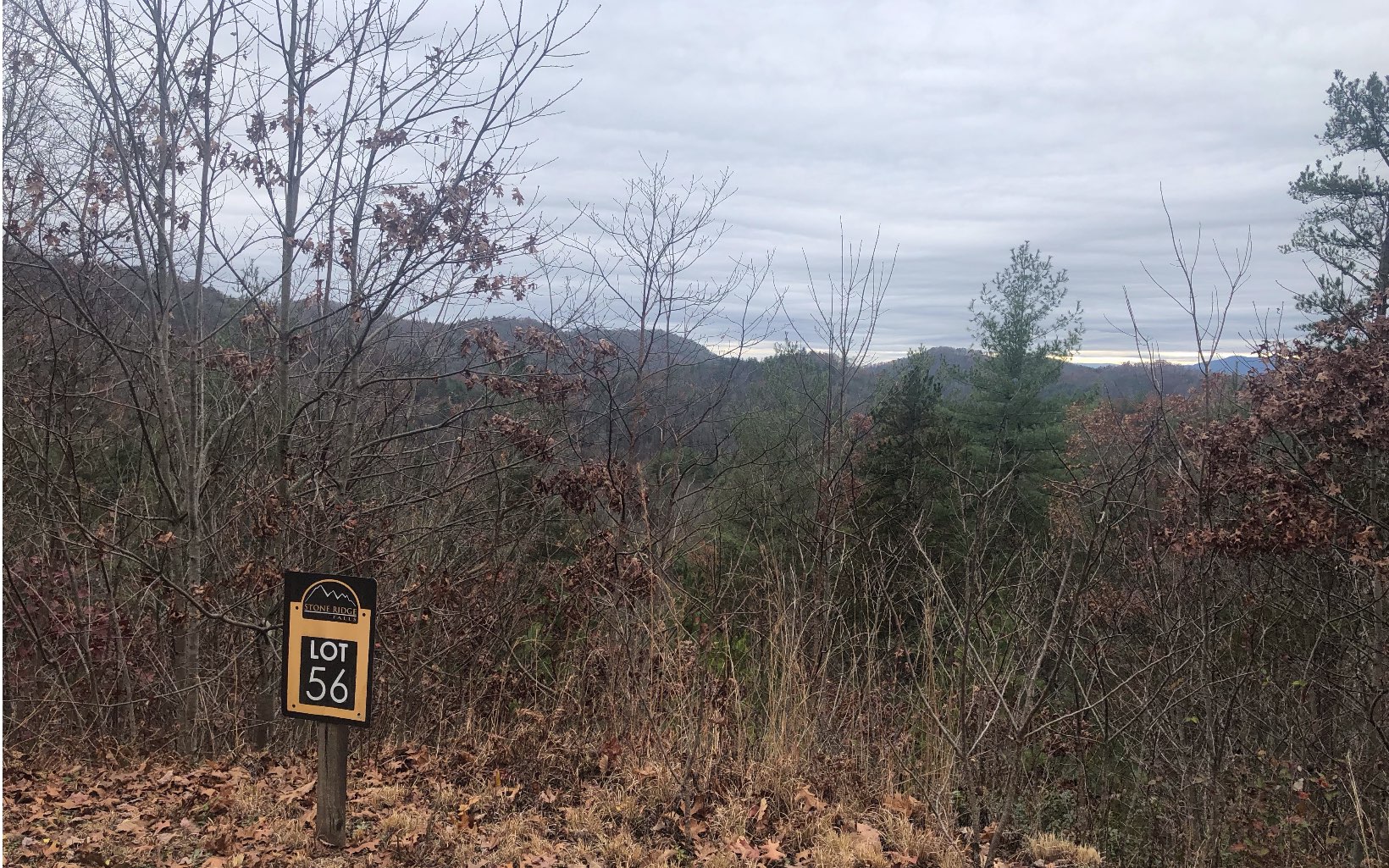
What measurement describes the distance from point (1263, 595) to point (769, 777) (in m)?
5.04

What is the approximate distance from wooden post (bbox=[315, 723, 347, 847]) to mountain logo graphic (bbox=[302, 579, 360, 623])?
1.65ft

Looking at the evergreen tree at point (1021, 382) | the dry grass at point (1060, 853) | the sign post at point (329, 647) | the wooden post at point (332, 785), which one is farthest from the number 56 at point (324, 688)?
the evergreen tree at point (1021, 382)

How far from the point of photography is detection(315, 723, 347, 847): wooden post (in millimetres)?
3723

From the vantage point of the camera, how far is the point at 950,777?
177 inches

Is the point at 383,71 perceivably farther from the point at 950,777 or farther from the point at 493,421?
the point at 950,777

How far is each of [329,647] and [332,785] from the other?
69 cm

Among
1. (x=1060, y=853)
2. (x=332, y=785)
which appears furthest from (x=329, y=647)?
(x=1060, y=853)

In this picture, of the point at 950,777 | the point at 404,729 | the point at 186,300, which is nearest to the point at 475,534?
the point at 404,729

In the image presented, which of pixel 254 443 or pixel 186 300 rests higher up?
pixel 186 300

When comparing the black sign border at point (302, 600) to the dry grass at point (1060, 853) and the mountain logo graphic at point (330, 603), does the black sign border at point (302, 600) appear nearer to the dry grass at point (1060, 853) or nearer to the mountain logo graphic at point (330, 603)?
the mountain logo graphic at point (330, 603)

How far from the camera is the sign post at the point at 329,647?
3514mm

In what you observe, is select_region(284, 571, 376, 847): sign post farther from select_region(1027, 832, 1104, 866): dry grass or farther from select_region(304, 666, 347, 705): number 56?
select_region(1027, 832, 1104, 866): dry grass

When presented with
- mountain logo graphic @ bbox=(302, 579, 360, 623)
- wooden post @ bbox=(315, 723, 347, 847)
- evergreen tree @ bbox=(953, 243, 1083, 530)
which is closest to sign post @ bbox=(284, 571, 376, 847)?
mountain logo graphic @ bbox=(302, 579, 360, 623)

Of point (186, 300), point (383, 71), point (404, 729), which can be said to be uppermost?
point (383, 71)
